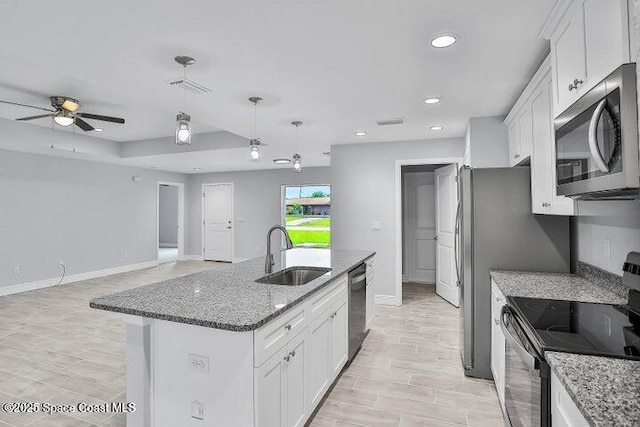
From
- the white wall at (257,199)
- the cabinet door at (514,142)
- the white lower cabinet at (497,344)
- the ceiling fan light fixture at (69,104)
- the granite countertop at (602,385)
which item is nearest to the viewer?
the granite countertop at (602,385)

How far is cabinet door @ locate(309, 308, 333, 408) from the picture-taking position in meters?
2.11

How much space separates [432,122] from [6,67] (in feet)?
13.9

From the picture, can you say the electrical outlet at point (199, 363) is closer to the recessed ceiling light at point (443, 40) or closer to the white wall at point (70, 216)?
the recessed ceiling light at point (443, 40)

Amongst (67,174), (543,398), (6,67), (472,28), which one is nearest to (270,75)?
(472,28)

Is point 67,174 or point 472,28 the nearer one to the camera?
point 472,28

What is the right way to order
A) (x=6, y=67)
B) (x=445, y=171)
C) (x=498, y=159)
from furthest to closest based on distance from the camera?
(x=445, y=171) < (x=498, y=159) < (x=6, y=67)

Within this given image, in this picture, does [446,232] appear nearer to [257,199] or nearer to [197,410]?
[197,410]

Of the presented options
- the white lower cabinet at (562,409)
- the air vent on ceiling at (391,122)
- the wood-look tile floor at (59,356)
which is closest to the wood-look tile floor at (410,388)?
the white lower cabinet at (562,409)

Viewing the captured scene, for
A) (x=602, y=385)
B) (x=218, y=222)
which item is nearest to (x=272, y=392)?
(x=602, y=385)

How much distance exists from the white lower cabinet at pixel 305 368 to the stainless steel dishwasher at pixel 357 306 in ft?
0.45

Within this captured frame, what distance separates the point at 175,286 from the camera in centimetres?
215

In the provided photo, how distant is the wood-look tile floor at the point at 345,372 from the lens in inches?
88.8

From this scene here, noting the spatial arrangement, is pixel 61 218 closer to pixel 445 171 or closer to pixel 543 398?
pixel 445 171

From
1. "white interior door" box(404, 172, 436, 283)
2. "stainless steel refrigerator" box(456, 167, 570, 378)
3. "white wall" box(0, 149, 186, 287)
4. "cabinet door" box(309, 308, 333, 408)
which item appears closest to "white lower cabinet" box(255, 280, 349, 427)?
"cabinet door" box(309, 308, 333, 408)
